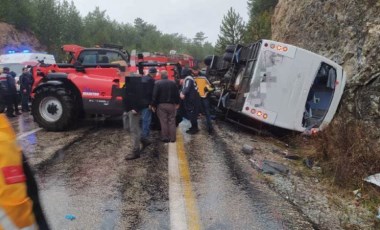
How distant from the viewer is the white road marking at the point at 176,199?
467 centimetres

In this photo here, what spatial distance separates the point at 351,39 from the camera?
39.7ft

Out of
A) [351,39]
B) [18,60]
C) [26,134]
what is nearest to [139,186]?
[26,134]

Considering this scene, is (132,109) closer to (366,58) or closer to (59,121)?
(59,121)

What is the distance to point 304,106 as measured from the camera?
983cm

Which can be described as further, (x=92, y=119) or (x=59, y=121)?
(x=92, y=119)

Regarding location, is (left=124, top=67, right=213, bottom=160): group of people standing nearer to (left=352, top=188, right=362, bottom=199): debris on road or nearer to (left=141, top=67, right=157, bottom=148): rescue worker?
(left=141, top=67, right=157, bottom=148): rescue worker

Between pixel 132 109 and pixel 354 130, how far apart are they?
418 cm

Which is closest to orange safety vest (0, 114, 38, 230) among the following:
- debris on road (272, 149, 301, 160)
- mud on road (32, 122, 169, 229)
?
mud on road (32, 122, 169, 229)

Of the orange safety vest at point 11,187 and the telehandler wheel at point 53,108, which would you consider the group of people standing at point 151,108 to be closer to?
the telehandler wheel at point 53,108

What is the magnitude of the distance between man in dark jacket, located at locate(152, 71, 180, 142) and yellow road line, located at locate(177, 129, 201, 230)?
1.29 feet

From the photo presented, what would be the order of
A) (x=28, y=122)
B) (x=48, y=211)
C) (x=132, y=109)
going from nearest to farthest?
Answer: (x=48, y=211) → (x=132, y=109) → (x=28, y=122)

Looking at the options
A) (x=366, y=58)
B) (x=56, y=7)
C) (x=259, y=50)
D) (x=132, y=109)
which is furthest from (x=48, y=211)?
(x=56, y=7)

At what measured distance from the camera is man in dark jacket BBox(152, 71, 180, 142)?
26.9 ft

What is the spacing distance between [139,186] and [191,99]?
449 cm
